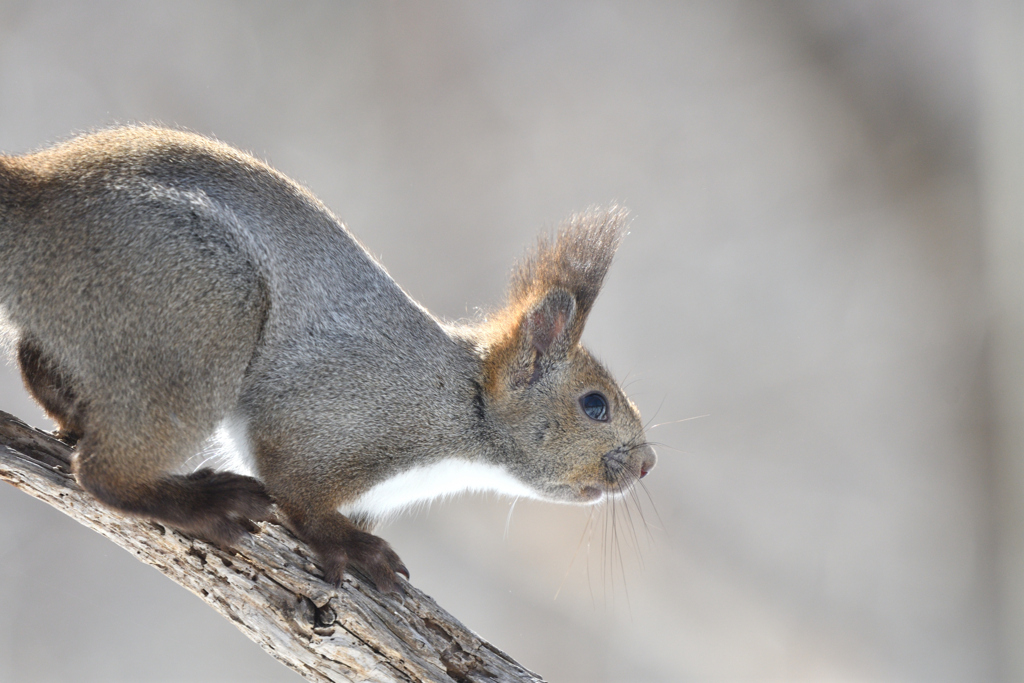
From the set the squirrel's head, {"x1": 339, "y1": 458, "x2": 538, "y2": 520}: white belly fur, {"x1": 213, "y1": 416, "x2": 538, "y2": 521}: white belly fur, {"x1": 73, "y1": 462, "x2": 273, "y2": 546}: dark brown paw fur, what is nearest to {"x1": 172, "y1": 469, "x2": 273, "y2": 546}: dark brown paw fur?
{"x1": 73, "y1": 462, "x2": 273, "y2": 546}: dark brown paw fur

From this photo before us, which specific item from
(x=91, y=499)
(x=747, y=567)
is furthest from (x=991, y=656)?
(x=91, y=499)

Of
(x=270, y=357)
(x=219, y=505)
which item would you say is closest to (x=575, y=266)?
(x=270, y=357)

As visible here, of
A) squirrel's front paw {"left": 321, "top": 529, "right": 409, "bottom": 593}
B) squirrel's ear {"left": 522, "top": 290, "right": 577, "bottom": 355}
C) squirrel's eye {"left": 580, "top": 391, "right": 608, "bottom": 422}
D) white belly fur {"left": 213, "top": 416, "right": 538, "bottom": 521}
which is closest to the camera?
squirrel's front paw {"left": 321, "top": 529, "right": 409, "bottom": 593}

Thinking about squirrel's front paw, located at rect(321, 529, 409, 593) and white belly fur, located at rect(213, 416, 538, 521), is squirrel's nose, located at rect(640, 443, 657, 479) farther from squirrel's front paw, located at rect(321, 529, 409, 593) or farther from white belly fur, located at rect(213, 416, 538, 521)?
squirrel's front paw, located at rect(321, 529, 409, 593)

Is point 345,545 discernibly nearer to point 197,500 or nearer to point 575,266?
point 197,500

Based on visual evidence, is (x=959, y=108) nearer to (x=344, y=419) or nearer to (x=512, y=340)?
(x=512, y=340)

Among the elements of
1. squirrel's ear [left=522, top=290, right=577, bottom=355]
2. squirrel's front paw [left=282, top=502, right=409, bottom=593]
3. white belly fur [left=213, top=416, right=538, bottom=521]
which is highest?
squirrel's ear [left=522, top=290, right=577, bottom=355]

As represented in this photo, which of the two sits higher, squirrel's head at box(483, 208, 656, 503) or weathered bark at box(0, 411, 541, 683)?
squirrel's head at box(483, 208, 656, 503)

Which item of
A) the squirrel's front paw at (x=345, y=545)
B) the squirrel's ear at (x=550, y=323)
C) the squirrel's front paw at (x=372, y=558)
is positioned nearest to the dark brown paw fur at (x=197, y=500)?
the squirrel's front paw at (x=345, y=545)
